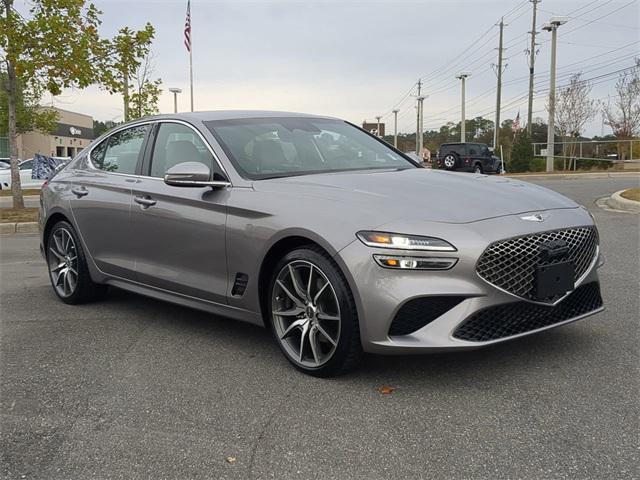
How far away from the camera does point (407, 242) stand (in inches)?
130

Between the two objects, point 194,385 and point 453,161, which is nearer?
point 194,385

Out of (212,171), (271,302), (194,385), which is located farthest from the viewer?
(212,171)

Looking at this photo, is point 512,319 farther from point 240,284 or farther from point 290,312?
point 240,284

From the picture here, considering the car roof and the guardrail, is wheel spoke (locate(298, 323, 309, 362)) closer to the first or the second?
the car roof

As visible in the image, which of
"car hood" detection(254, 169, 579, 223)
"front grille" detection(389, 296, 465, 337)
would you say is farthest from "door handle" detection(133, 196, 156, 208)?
"front grille" detection(389, 296, 465, 337)

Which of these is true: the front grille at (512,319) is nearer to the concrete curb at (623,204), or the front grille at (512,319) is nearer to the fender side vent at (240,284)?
the fender side vent at (240,284)

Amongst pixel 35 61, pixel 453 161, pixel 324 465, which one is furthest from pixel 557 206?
pixel 453 161

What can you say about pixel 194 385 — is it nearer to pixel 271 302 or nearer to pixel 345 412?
pixel 271 302

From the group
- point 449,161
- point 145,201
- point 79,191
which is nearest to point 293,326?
point 145,201

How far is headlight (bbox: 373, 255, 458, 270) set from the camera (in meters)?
3.28

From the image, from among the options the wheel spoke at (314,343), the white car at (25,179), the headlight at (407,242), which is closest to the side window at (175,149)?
the wheel spoke at (314,343)

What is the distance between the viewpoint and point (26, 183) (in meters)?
24.3

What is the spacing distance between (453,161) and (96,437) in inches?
1139

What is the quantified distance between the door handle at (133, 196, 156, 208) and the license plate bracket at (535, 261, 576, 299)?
2740 millimetres
